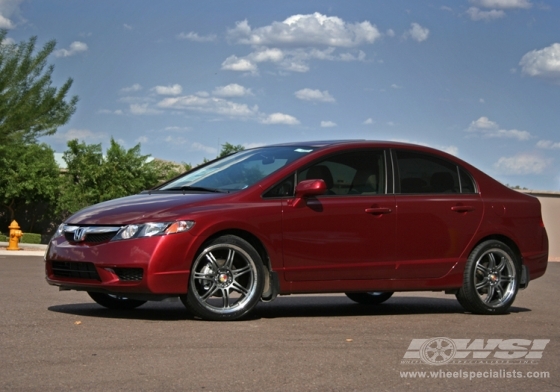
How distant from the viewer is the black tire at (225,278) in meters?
8.47

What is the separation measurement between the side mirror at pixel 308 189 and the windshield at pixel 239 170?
0.36m

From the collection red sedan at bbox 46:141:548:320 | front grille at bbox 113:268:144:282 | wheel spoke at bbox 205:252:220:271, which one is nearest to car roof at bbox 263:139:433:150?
red sedan at bbox 46:141:548:320

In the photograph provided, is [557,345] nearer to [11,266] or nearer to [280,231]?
[280,231]

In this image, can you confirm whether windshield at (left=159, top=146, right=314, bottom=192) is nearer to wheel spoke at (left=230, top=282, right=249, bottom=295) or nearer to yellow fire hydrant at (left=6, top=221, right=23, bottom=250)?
wheel spoke at (left=230, top=282, right=249, bottom=295)

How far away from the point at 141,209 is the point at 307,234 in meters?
1.54

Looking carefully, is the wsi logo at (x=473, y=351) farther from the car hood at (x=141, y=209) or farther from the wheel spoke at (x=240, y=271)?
the car hood at (x=141, y=209)

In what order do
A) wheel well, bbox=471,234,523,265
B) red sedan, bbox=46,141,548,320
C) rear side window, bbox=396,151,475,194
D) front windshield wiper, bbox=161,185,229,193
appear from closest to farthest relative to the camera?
red sedan, bbox=46,141,548,320, front windshield wiper, bbox=161,185,229,193, rear side window, bbox=396,151,475,194, wheel well, bbox=471,234,523,265

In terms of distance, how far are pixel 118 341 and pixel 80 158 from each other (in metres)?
50.2

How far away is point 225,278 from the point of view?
8586 mm

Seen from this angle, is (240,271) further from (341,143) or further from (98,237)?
(341,143)

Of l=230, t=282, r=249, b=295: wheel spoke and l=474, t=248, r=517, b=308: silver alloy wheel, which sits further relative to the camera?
l=474, t=248, r=517, b=308: silver alloy wheel

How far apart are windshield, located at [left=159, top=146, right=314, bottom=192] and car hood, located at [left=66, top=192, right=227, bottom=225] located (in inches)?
14.4

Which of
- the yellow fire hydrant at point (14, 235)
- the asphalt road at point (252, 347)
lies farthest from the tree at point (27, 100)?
the asphalt road at point (252, 347)

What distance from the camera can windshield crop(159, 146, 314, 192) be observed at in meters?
9.16
